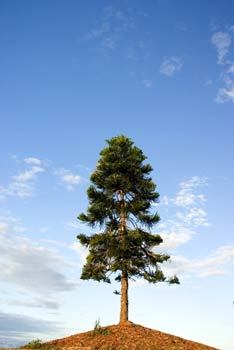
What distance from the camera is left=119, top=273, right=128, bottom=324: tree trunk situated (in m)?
30.1

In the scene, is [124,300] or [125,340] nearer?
[125,340]

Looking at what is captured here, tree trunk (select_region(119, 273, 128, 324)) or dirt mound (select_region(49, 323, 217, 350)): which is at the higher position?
tree trunk (select_region(119, 273, 128, 324))

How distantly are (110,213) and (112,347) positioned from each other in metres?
9.77

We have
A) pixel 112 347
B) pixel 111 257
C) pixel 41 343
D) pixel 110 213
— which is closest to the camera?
pixel 112 347

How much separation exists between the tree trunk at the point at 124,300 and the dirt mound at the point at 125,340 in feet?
2.55

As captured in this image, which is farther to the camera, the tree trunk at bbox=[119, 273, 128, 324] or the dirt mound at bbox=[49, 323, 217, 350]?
the tree trunk at bbox=[119, 273, 128, 324]

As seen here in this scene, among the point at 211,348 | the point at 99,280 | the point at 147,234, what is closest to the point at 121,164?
the point at 147,234

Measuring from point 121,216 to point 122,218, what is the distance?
159mm

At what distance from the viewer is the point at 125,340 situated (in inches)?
1033

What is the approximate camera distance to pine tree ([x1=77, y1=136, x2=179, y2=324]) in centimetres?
3059

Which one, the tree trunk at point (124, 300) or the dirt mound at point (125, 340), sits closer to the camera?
the dirt mound at point (125, 340)

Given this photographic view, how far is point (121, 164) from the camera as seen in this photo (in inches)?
1280

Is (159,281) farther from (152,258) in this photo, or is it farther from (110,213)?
(110,213)

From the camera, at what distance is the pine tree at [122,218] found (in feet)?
100
